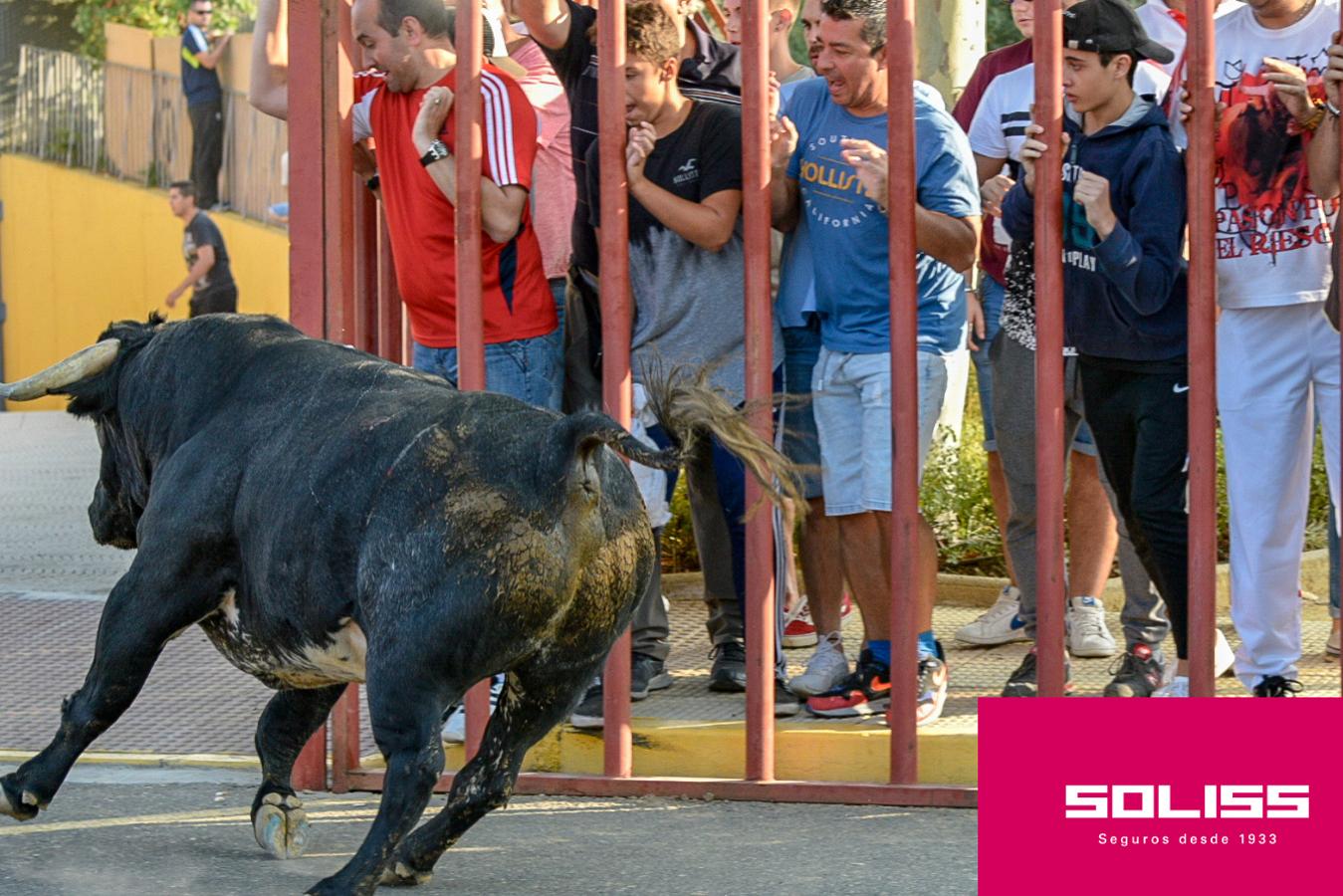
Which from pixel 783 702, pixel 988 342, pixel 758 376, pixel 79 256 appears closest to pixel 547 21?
pixel 758 376

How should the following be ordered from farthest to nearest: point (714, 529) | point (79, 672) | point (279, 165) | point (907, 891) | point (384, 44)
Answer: point (279, 165), point (79, 672), point (714, 529), point (384, 44), point (907, 891)

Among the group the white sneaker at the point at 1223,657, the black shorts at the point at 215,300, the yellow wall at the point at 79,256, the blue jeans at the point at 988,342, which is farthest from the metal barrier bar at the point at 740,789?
the yellow wall at the point at 79,256

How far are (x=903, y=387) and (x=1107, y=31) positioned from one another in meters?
1.16

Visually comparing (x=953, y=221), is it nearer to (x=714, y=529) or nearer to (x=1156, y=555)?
(x=1156, y=555)

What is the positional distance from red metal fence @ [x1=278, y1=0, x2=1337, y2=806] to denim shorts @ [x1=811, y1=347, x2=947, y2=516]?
40 cm

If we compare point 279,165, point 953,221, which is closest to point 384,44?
point 953,221

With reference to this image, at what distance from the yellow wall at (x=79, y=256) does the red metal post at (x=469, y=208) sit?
44.5ft

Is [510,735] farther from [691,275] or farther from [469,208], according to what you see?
[691,275]

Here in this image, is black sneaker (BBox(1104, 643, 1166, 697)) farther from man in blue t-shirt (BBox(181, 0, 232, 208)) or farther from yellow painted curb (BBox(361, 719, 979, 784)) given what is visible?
man in blue t-shirt (BBox(181, 0, 232, 208))

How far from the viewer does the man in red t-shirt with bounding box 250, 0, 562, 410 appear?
5508mm

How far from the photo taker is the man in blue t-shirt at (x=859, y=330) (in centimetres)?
558

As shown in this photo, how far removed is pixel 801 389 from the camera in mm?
5992

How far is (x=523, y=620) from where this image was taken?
4.10 metres

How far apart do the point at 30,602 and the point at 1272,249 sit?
5.17m
